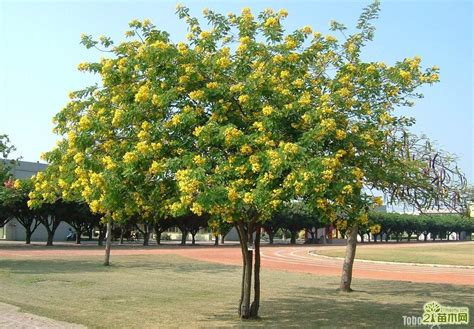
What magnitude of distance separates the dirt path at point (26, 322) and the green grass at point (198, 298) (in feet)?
1.23

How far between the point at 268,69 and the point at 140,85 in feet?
7.98

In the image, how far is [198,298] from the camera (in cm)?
1617

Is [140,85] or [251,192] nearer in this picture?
[251,192]

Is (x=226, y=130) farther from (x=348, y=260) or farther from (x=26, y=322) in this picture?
(x=348, y=260)

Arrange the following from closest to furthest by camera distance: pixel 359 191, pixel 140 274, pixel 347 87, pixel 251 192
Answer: pixel 251 192, pixel 359 191, pixel 347 87, pixel 140 274

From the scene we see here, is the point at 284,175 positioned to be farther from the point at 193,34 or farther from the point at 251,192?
the point at 193,34

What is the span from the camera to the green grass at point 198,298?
12.3 meters

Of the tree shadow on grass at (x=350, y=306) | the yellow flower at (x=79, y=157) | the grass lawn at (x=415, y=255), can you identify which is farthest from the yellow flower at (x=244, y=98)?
the grass lawn at (x=415, y=255)

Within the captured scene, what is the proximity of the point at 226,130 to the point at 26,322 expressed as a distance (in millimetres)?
5841

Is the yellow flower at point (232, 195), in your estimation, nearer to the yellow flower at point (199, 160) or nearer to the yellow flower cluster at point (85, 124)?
the yellow flower at point (199, 160)

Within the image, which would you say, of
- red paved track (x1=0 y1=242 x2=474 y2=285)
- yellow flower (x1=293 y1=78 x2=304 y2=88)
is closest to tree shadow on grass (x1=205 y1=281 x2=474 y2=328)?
yellow flower (x1=293 y1=78 x2=304 y2=88)

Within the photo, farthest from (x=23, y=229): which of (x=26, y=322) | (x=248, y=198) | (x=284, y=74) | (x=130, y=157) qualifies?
(x=248, y=198)

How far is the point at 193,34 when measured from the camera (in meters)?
11.8

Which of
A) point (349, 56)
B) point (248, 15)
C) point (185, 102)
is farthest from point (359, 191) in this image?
point (349, 56)
